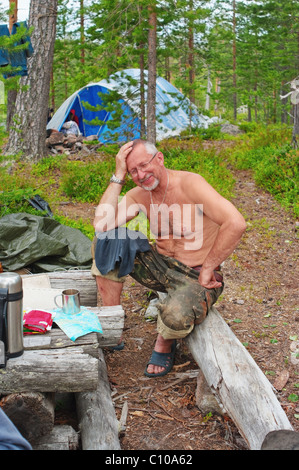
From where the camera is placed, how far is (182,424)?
291cm

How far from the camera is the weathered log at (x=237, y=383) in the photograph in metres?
2.33

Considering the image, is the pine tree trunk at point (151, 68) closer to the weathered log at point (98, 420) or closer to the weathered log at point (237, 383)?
the weathered log at point (237, 383)

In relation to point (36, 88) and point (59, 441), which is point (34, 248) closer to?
point (59, 441)

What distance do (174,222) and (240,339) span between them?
4.16 feet

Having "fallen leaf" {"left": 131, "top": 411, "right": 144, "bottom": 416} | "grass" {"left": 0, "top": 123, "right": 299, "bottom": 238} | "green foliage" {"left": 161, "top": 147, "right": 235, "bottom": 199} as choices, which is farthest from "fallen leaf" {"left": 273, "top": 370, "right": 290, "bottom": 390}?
"green foliage" {"left": 161, "top": 147, "right": 235, "bottom": 199}

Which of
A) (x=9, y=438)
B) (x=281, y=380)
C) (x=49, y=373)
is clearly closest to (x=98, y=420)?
(x=49, y=373)

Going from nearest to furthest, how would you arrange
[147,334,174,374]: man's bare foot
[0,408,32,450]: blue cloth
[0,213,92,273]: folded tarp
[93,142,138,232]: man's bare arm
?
[0,408,32,450]: blue cloth < [147,334,174,374]: man's bare foot < [93,142,138,232]: man's bare arm < [0,213,92,273]: folded tarp

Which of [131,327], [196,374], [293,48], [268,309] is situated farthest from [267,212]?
[293,48]

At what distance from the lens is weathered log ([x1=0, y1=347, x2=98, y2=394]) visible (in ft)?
7.98

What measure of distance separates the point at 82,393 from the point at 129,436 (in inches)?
15.7

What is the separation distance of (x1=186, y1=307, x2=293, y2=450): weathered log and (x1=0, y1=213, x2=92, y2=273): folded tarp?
199 centimetres

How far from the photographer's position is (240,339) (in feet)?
13.1

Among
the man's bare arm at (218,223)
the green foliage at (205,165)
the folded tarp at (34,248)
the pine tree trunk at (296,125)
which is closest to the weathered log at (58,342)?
the man's bare arm at (218,223)

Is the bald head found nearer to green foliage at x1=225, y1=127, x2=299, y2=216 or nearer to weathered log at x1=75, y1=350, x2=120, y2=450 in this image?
weathered log at x1=75, y1=350, x2=120, y2=450
